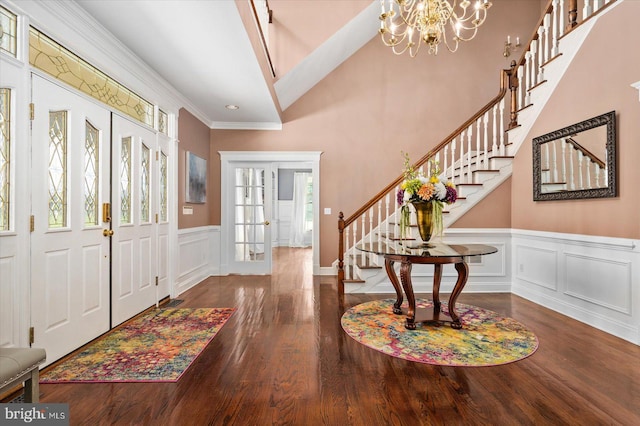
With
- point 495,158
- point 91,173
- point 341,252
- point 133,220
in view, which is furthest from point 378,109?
point 91,173

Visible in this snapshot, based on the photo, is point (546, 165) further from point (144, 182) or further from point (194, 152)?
point (194, 152)

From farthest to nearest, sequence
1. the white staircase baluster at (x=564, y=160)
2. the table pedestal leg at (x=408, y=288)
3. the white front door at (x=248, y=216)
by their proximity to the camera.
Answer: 1. the white front door at (x=248, y=216)
2. the white staircase baluster at (x=564, y=160)
3. the table pedestal leg at (x=408, y=288)

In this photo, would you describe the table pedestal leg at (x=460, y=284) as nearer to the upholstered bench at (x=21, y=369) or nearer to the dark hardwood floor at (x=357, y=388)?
the dark hardwood floor at (x=357, y=388)

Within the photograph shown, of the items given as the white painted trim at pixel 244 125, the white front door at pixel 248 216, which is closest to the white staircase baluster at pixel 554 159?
the white painted trim at pixel 244 125

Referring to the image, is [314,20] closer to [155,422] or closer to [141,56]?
[141,56]

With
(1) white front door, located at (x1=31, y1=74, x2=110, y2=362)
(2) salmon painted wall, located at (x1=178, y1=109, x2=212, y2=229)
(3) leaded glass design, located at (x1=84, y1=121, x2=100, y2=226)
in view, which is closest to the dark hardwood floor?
(1) white front door, located at (x1=31, y1=74, x2=110, y2=362)

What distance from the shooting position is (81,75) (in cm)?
272

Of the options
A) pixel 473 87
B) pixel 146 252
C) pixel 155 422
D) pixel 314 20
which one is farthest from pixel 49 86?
pixel 473 87

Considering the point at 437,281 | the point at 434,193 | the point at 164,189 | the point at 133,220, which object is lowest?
the point at 437,281

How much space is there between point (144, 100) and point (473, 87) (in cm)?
520

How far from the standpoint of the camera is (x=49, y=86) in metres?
2.36

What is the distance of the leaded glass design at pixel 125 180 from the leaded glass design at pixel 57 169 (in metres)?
0.72

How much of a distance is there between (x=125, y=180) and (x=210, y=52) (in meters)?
1.58

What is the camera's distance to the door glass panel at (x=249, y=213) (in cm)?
584
